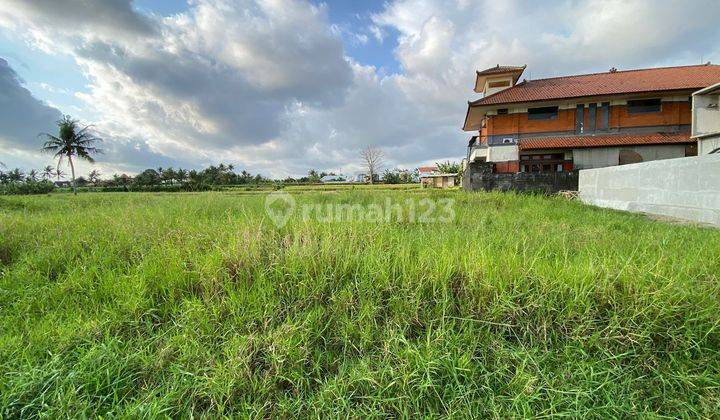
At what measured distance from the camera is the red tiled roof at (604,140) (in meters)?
14.7

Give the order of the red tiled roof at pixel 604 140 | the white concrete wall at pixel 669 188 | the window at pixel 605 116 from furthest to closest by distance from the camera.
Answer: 1. the window at pixel 605 116
2. the red tiled roof at pixel 604 140
3. the white concrete wall at pixel 669 188

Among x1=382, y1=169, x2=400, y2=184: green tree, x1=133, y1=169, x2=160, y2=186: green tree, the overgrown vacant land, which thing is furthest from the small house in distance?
x1=133, y1=169, x2=160, y2=186: green tree

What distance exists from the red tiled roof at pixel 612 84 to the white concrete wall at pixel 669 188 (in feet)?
30.6

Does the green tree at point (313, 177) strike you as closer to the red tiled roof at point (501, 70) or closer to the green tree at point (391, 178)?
the green tree at point (391, 178)

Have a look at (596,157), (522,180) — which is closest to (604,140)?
(596,157)

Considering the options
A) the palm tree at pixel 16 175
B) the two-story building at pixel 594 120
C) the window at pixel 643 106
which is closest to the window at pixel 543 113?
the two-story building at pixel 594 120

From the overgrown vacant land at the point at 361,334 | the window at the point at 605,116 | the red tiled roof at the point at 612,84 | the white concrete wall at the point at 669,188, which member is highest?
the red tiled roof at the point at 612,84

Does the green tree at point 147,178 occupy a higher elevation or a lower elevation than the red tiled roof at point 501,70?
lower

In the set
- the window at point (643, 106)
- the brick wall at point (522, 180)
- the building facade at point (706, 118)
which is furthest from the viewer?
the window at point (643, 106)

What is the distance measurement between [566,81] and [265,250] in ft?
75.1

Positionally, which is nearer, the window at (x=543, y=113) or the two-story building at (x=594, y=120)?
the two-story building at (x=594, y=120)

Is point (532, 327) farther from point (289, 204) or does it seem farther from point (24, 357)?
point (289, 204)

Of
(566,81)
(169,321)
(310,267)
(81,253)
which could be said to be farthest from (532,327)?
(566,81)

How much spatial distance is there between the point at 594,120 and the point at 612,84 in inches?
105
